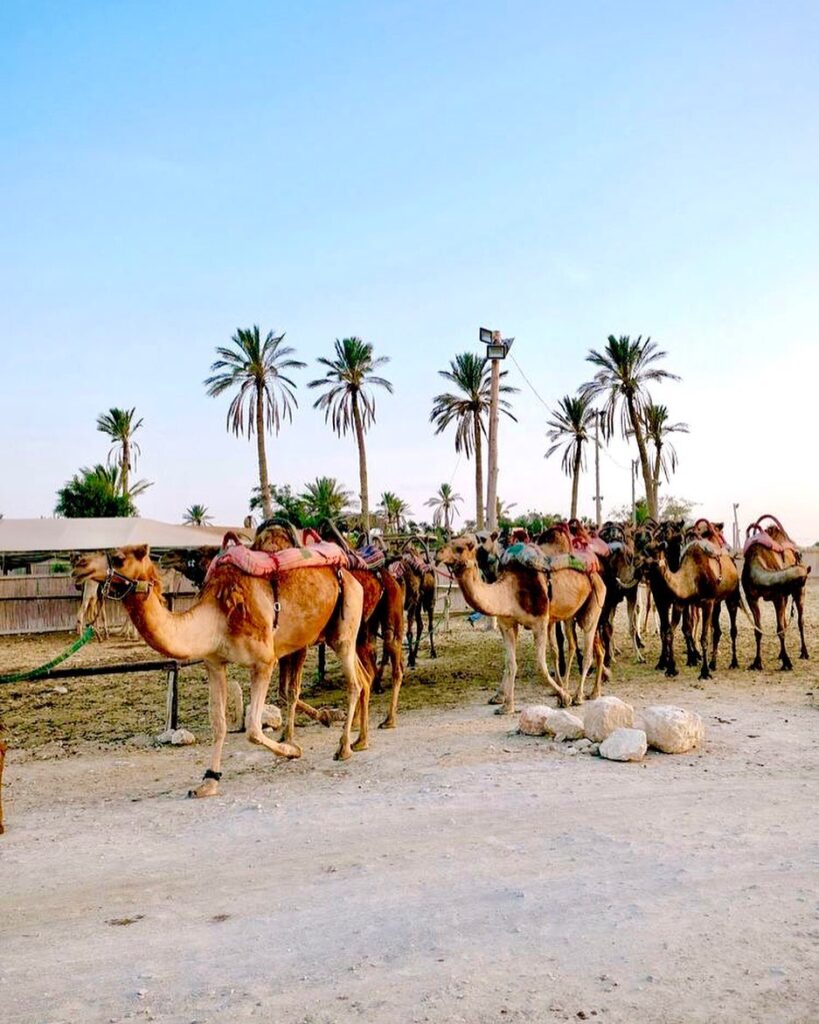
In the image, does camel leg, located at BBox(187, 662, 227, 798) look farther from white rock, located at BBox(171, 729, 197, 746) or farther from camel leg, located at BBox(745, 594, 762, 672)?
camel leg, located at BBox(745, 594, 762, 672)

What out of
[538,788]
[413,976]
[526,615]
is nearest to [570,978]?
[413,976]

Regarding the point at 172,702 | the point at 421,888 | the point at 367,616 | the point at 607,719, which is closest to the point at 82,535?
the point at 172,702

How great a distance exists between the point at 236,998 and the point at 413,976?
2.49 ft

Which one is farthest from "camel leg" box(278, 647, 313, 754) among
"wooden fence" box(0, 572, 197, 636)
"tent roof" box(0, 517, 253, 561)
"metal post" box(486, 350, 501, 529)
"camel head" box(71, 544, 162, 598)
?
"tent roof" box(0, 517, 253, 561)

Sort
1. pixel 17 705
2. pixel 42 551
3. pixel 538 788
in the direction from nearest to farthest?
pixel 538 788
pixel 17 705
pixel 42 551

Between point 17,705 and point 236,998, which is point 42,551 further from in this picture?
point 236,998

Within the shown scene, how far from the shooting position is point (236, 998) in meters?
3.51

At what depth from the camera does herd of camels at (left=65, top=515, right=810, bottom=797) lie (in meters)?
6.78

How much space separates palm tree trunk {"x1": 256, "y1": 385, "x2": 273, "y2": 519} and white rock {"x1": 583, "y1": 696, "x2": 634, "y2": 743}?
95.1 feet

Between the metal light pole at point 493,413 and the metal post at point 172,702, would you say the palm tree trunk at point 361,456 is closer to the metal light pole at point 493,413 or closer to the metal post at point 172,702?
the metal light pole at point 493,413

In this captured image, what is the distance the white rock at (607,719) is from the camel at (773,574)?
20.3ft

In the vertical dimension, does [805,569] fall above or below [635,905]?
above

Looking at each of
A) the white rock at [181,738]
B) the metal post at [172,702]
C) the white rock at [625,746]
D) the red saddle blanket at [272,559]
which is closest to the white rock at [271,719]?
the white rock at [181,738]

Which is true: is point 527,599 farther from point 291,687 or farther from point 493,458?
point 493,458
